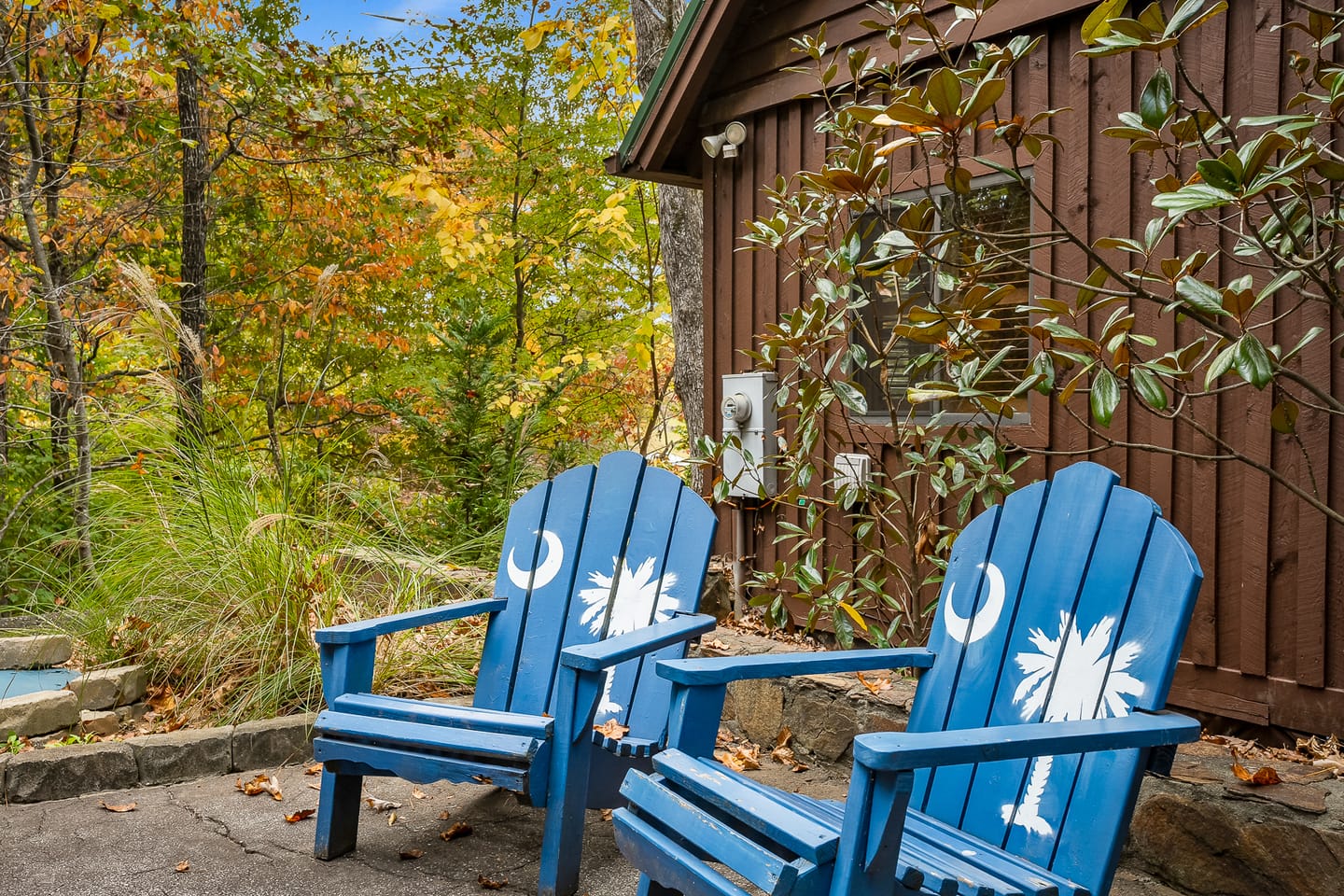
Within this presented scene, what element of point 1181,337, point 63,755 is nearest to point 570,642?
point 63,755

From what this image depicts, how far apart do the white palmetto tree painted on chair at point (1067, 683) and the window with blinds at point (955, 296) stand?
1.50 meters

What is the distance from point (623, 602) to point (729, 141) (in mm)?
2647

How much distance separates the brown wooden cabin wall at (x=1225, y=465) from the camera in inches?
111

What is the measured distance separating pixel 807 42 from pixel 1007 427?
1510 mm

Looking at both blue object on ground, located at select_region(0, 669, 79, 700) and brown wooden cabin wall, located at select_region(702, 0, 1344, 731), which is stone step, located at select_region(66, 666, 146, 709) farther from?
brown wooden cabin wall, located at select_region(702, 0, 1344, 731)

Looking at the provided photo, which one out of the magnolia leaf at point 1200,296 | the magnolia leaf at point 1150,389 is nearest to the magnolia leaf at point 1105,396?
the magnolia leaf at point 1150,389

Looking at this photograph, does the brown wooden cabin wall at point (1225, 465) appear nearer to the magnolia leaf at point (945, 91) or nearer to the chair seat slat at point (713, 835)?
the magnolia leaf at point (945, 91)

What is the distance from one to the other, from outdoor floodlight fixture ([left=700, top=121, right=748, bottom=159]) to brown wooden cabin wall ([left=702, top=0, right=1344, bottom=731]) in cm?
122

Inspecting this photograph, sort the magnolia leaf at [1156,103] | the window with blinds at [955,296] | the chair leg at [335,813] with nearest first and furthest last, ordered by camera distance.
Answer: the magnolia leaf at [1156,103]
the chair leg at [335,813]
the window with blinds at [955,296]

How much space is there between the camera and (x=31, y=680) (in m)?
3.85

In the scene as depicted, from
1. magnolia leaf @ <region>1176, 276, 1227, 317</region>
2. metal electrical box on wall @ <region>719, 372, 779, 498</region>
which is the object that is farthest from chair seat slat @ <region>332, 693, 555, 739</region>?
metal electrical box on wall @ <region>719, 372, 779, 498</region>

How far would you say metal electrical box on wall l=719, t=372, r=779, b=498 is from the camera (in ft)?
14.0

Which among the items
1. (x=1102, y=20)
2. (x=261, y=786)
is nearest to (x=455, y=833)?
(x=261, y=786)

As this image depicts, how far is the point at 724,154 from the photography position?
15.2ft
